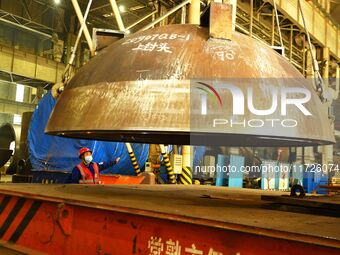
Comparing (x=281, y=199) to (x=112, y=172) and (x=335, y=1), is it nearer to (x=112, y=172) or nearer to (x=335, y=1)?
(x=112, y=172)

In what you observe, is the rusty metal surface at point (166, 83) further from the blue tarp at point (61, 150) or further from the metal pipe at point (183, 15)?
the blue tarp at point (61, 150)

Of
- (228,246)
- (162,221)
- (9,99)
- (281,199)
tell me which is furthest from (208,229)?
(9,99)

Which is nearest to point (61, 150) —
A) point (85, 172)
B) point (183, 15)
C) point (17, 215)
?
point (85, 172)

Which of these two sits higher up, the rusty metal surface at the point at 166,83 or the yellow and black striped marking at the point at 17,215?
the rusty metal surface at the point at 166,83

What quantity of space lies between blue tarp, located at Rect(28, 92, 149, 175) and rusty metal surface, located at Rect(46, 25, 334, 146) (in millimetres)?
6902

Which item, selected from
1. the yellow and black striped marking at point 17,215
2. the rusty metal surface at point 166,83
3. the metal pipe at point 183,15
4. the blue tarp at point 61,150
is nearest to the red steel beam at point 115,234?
the yellow and black striped marking at point 17,215

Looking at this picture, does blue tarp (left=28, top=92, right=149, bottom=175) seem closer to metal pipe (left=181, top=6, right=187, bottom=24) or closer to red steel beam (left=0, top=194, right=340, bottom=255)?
metal pipe (left=181, top=6, right=187, bottom=24)

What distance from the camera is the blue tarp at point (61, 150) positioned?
991cm

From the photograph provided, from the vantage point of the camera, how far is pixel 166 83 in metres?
2.61

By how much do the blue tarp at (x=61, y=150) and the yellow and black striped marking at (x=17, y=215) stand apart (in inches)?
248

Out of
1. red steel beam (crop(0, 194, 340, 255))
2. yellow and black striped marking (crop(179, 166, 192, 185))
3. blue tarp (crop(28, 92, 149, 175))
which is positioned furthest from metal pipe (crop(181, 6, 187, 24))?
red steel beam (crop(0, 194, 340, 255))

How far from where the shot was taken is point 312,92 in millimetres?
3000

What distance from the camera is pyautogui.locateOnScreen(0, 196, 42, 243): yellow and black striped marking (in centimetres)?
312

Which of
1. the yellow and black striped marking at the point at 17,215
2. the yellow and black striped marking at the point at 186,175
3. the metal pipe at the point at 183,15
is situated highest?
the metal pipe at the point at 183,15
